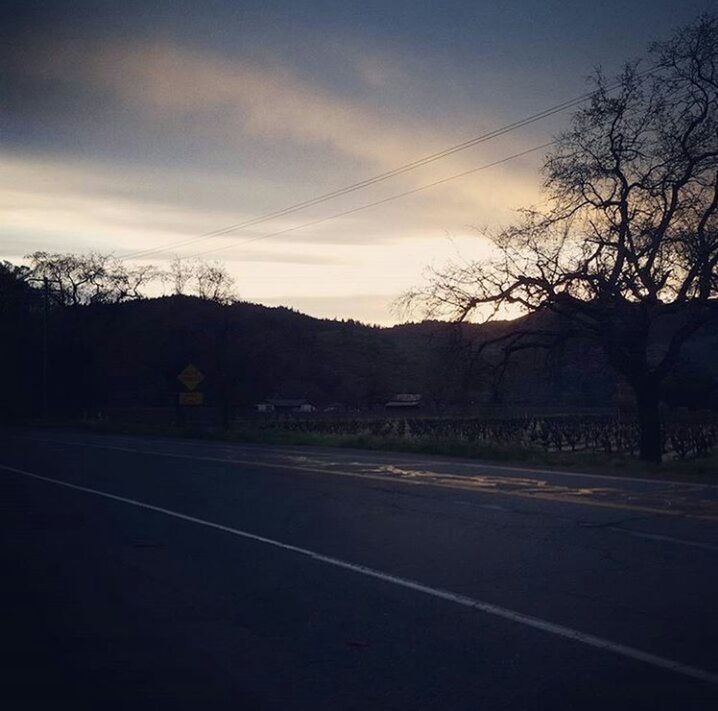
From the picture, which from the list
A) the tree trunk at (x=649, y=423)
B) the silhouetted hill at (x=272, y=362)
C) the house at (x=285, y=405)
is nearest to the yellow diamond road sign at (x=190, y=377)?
the silhouetted hill at (x=272, y=362)

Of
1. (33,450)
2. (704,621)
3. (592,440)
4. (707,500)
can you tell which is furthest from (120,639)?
(592,440)

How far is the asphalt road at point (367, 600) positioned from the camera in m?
6.38

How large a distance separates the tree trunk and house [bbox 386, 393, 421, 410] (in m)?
40.4

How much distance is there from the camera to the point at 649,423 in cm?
3038

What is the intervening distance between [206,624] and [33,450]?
87.9ft

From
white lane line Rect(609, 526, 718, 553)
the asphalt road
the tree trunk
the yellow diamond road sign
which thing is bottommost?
the asphalt road

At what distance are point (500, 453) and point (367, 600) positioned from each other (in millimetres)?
18919

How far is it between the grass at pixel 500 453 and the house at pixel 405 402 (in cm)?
2621

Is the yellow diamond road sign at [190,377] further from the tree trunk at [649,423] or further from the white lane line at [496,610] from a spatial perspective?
the white lane line at [496,610]

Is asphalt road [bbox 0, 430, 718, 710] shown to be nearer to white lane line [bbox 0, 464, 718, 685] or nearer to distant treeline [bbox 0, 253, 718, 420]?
white lane line [bbox 0, 464, 718, 685]

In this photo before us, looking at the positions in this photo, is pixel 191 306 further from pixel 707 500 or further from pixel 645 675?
pixel 645 675

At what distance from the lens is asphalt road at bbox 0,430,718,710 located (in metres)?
6.38

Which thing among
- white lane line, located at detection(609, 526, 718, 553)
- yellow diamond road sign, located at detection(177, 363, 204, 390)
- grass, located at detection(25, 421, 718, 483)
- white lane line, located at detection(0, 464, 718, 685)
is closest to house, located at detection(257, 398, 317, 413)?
yellow diamond road sign, located at detection(177, 363, 204, 390)

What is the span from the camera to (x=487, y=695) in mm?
6113
